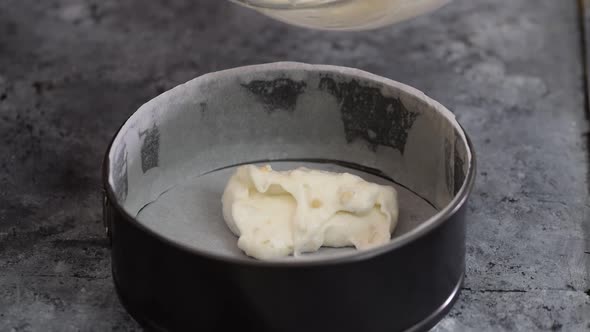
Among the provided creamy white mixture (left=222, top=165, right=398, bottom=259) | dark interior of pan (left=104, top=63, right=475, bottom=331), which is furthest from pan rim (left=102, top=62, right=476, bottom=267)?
creamy white mixture (left=222, top=165, right=398, bottom=259)

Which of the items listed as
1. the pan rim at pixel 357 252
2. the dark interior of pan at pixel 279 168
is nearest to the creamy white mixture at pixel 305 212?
the dark interior of pan at pixel 279 168

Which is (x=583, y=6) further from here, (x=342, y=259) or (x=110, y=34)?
(x=342, y=259)

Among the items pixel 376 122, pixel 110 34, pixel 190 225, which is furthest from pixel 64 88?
pixel 376 122

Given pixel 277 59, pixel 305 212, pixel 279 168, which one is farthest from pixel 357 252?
pixel 277 59

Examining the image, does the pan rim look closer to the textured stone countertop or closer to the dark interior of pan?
the dark interior of pan

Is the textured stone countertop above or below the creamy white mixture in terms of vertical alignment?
below

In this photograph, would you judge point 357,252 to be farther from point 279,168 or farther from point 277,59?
point 277,59
